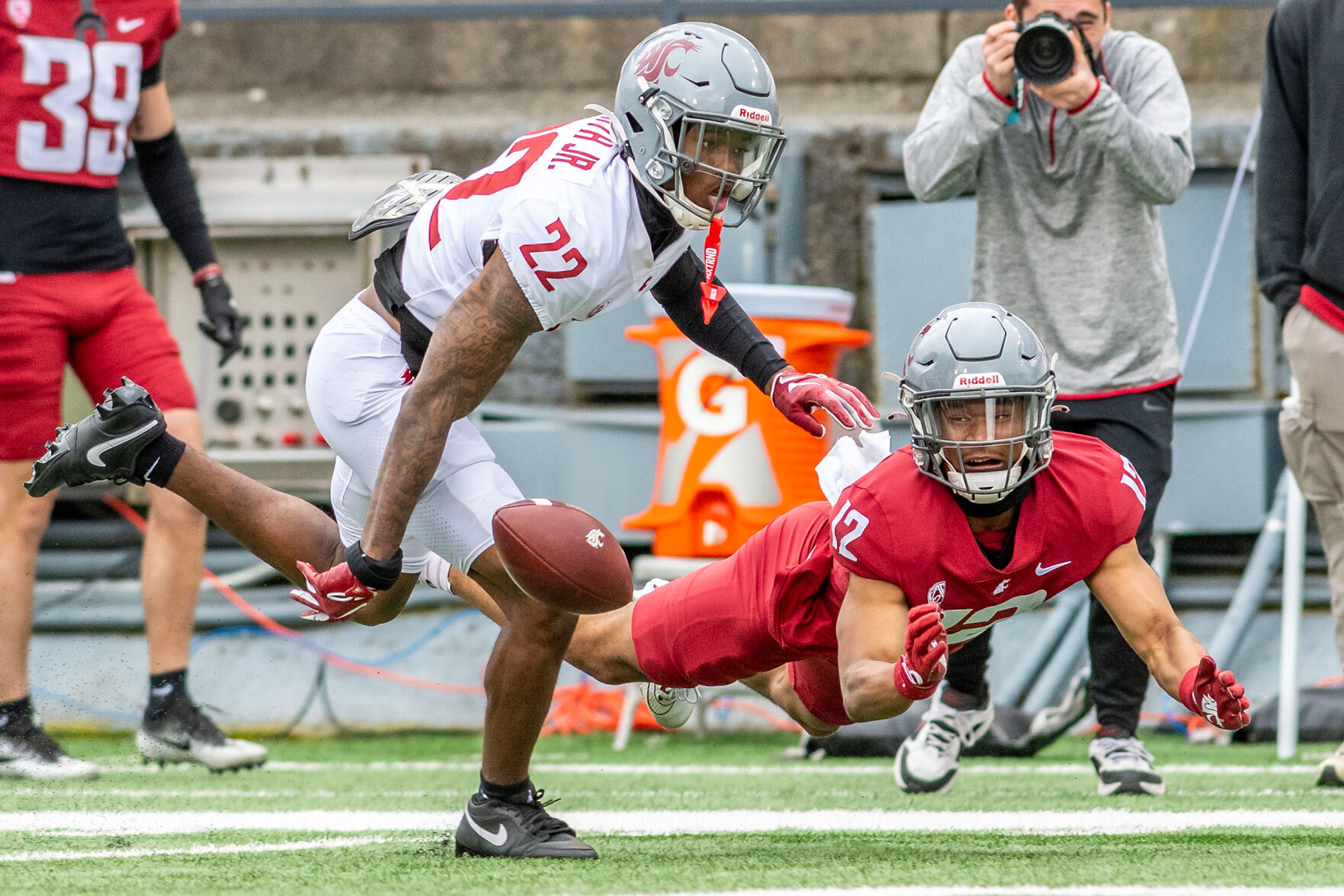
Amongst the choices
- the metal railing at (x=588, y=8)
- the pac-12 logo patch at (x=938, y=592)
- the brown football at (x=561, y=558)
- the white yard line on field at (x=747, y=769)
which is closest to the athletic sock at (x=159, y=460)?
the brown football at (x=561, y=558)

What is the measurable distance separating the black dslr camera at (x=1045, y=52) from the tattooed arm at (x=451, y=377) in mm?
1554

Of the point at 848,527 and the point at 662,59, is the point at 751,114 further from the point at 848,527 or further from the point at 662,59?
the point at 848,527

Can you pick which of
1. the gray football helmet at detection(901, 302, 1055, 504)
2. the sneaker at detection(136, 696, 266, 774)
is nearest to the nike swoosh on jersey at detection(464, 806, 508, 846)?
the gray football helmet at detection(901, 302, 1055, 504)

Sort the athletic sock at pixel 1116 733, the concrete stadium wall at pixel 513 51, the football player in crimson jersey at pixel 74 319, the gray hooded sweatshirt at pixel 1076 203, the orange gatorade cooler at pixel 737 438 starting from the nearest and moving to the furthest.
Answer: the athletic sock at pixel 1116 733, the gray hooded sweatshirt at pixel 1076 203, the football player in crimson jersey at pixel 74 319, the orange gatorade cooler at pixel 737 438, the concrete stadium wall at pixel 513 51

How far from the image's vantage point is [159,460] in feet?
11.0

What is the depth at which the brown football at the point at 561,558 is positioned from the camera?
2.78 metres

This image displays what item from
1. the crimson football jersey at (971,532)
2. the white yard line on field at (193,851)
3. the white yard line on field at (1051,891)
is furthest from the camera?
the crimson football jersey at (971,532)

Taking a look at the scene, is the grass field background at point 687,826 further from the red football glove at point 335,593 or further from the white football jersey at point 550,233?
the white football jersey at point 550,233

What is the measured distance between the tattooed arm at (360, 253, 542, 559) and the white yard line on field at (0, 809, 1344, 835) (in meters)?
0.76

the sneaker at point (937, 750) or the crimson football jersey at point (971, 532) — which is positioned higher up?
the crimson football jersey at point (971, 532)

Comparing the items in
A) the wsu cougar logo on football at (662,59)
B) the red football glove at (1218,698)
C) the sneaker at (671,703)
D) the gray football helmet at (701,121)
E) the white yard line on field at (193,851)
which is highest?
the wsu cougar logo on football at (662,59)

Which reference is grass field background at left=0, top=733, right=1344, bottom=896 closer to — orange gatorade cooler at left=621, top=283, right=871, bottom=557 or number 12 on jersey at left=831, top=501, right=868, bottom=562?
number 12 on jersey at left=831, top=501, right=868, bottom=562

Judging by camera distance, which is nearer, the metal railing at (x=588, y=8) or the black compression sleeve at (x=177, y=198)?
the black compression sleeve at (x=177, y=198)

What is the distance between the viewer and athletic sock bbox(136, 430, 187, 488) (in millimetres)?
3354
